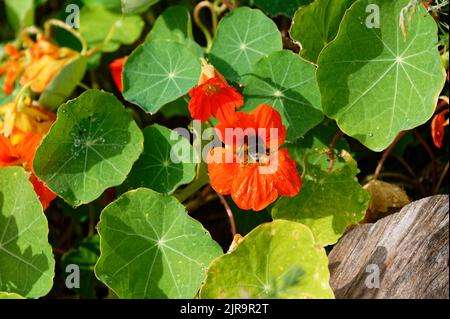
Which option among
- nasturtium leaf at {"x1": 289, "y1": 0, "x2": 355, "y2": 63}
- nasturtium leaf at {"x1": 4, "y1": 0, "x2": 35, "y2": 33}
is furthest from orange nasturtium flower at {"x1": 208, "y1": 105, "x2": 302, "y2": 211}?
nasturtium leaf at {"x1": 4, "y1": 0, "x2": 35, "y2": 33}

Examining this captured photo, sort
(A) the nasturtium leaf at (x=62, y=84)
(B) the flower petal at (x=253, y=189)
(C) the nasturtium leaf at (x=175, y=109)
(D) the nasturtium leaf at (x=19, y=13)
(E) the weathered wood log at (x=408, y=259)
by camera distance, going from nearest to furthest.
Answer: (E) the weathered wood log at (x=408, y=259)
(B) the flower petal at (x=253, y=189)
(A) the nasturtium leaf at (x=62, y=84)
(C) the nasturtium leaf at (x=175, y=109)
(D) the nasturtium leaf at (x=19, y=13)

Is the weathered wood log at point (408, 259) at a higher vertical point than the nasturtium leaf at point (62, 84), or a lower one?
higher

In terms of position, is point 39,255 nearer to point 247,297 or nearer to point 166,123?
point 247,297

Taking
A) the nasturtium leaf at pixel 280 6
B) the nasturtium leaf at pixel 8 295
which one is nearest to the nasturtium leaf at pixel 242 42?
the nasturtium leaf at pixel 280 6

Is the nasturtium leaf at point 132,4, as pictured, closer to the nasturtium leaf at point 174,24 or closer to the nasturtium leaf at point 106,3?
the nasturtium leaf at point 174,24

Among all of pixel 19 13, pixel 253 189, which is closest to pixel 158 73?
pixel 253 189

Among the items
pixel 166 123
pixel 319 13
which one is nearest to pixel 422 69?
A: pixel 319 13

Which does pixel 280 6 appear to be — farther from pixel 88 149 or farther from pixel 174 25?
pixel 88 149
